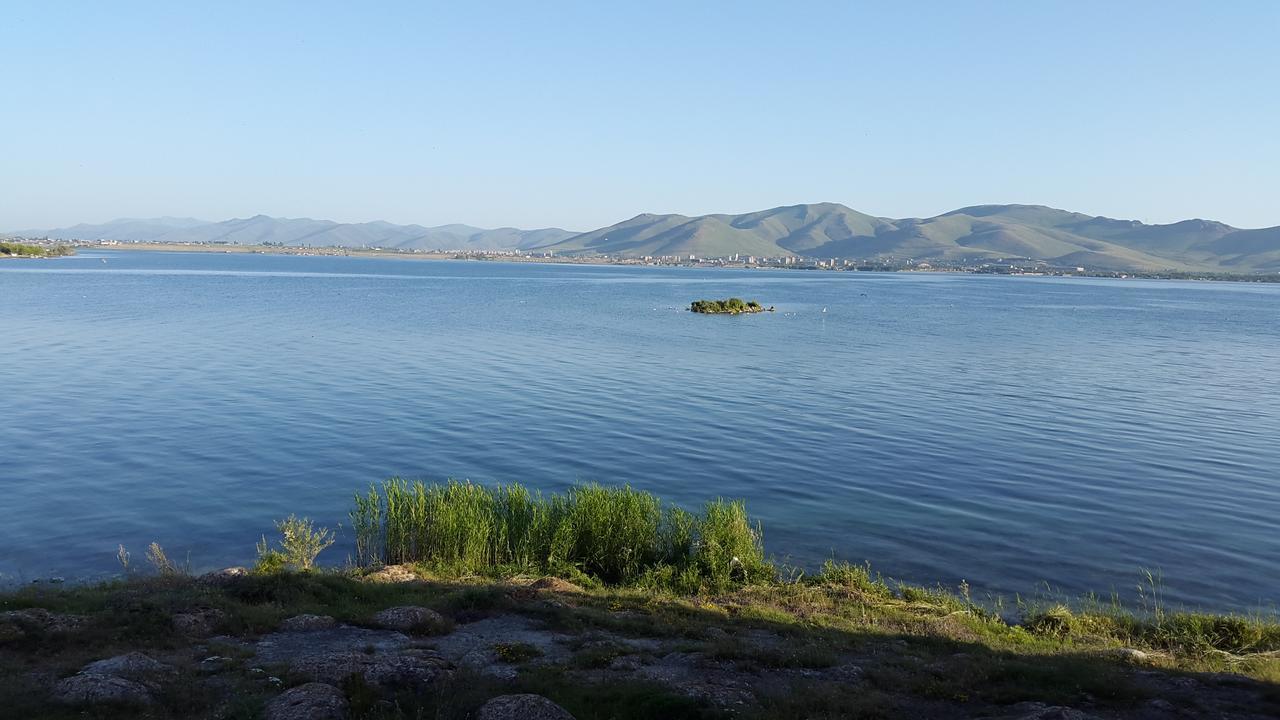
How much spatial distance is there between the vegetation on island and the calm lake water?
108 inches

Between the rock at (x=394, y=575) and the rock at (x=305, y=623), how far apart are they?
3187 millimetres

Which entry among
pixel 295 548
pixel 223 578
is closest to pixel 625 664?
pixel 223 578

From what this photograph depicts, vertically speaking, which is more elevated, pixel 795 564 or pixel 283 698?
pixel 283 698

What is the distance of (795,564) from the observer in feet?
72.3

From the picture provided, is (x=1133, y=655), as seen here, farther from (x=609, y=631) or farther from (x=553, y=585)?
(x=553, y=585)

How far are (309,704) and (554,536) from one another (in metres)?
10.8

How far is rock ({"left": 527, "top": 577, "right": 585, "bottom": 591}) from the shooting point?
18.4 metres

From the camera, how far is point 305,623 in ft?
48.8

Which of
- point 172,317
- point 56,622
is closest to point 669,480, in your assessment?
point 56,622

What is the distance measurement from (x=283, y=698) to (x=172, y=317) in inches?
3226

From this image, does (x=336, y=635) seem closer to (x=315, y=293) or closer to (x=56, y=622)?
(x=56, y=622)

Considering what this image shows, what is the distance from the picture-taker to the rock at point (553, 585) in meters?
18.4

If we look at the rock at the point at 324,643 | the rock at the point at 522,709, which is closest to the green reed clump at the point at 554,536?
the rock at the point at 324,643

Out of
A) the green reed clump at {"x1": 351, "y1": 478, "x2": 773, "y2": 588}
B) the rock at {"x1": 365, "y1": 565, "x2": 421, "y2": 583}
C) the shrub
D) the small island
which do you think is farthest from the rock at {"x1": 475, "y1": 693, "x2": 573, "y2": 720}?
the small island
